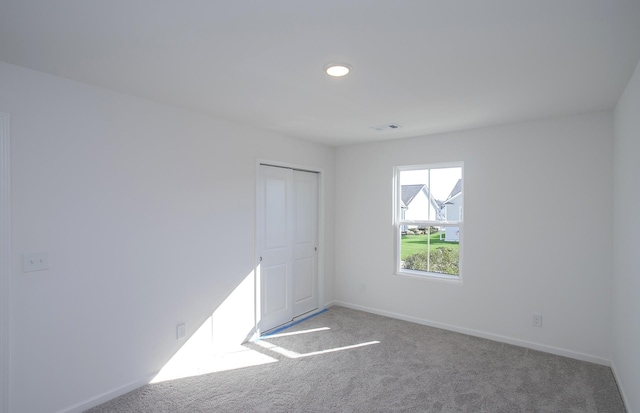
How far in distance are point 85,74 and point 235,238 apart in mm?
1964

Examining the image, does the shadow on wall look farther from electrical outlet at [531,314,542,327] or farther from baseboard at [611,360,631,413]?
baseboard at [611,360,631,413]

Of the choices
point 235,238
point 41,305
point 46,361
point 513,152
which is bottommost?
point 46,361

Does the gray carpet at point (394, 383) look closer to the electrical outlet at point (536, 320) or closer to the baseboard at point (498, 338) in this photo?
the baseboard at point (498, 338)

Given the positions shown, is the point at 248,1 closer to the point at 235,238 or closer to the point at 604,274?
the point at 235,238

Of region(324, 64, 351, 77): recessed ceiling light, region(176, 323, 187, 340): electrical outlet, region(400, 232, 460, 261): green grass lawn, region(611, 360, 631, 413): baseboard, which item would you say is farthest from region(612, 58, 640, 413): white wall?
region(176, 323, 187, 340): electrical outlet

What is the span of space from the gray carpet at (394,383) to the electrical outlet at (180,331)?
0.38 metres

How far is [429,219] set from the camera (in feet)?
14.4

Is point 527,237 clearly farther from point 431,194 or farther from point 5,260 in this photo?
point 5,260

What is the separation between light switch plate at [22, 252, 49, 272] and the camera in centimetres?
222

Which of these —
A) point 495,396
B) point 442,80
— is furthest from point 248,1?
point 495,396

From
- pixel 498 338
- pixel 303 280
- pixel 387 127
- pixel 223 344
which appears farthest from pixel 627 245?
pixel 223 344

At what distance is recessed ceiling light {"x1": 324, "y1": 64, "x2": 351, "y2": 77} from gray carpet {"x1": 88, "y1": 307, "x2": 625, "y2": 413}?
2.48 meters

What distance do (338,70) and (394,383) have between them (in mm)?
2601

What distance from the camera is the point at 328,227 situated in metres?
5.07
